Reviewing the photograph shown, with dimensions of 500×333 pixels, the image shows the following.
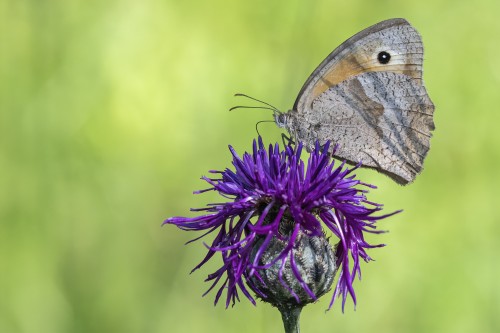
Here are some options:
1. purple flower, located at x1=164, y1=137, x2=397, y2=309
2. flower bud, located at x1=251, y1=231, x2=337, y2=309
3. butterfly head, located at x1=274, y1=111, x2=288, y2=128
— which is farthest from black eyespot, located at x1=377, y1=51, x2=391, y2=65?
flower bud, located at x1=251, y1=231, x2=337, y2=309

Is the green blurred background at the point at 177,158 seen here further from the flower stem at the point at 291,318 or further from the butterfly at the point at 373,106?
the flower stem at the point at 291,318

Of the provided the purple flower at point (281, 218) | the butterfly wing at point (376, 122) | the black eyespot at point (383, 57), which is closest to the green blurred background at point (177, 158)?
the butterfly wing at point (376, 122)

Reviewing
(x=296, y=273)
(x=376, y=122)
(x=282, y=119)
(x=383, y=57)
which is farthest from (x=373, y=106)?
(x=296, y=273)

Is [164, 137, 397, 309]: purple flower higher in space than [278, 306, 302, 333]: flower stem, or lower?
higher

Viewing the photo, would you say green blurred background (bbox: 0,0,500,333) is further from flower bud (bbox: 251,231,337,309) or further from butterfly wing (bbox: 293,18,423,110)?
flower bud (bbox: 251,231,337,309)

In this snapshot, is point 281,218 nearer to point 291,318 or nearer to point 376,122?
point 291,318
